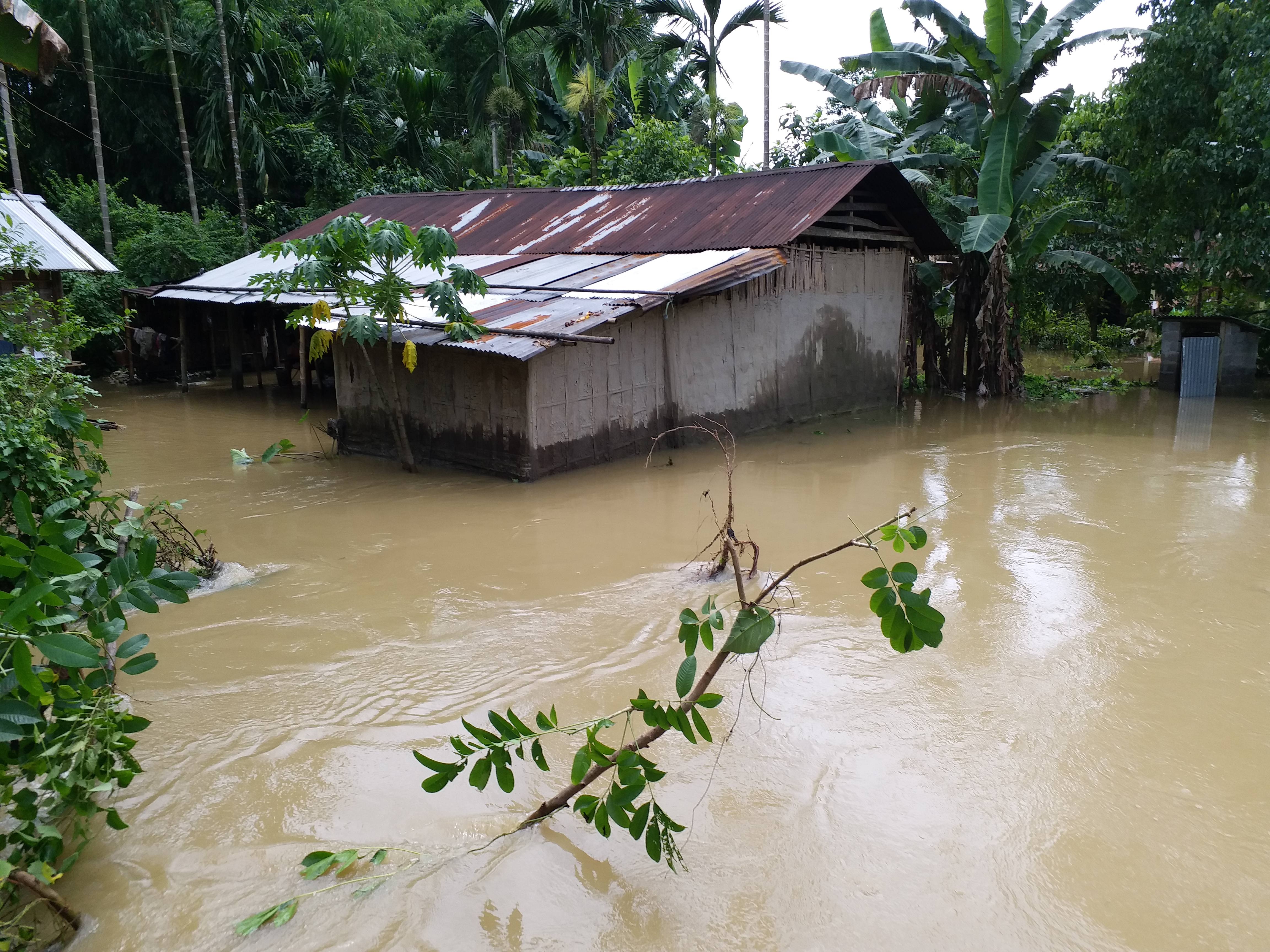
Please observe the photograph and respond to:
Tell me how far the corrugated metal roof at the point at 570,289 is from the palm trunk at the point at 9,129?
7.03 m

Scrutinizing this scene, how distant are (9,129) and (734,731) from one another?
18319mm

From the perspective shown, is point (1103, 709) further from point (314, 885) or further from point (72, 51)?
point (72, 51)

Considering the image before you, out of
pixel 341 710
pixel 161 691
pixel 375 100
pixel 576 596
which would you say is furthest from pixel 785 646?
pixel 375 100

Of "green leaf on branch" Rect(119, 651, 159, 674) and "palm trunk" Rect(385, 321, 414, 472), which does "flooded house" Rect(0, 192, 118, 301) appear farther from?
"green leaf on branch" Rect(119, 651, 159, 674)

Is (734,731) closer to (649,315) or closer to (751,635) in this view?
(751,635)

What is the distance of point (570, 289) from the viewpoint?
10.6 m

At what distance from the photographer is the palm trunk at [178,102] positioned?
18.5 m

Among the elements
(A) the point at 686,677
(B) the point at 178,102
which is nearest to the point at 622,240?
(A) the point at 686,677

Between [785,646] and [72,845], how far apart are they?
3647mm

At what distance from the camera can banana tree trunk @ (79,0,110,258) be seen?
16828 mm

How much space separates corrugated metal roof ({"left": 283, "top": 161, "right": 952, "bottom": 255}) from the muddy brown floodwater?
4.34 meters

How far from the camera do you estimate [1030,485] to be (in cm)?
945

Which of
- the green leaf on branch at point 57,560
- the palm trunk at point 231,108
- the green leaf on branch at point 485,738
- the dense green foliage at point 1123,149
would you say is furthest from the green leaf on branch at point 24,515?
the palm trunk at point 231,108

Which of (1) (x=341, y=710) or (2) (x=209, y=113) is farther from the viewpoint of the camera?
(2) (x=209, y=113)
